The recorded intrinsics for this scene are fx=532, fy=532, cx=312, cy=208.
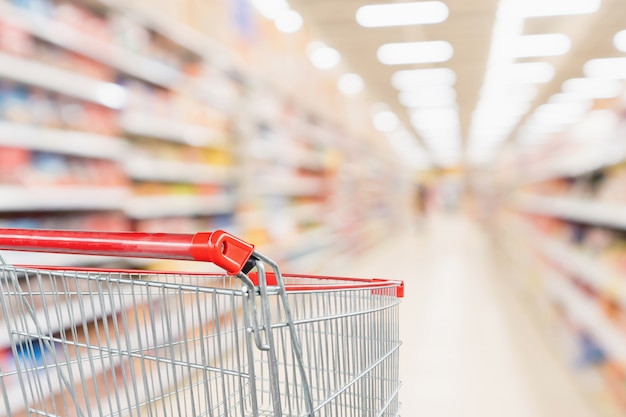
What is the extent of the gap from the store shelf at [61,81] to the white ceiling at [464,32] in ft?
9.31

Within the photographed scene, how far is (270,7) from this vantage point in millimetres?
5250

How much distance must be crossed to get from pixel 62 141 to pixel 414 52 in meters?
5.67

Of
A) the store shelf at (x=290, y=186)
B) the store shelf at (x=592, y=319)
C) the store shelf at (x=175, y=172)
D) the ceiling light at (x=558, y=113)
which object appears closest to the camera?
the store shelf at (x=592, y=319)

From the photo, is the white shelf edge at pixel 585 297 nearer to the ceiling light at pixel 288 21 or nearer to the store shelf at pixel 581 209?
the store shelf at pixel 581 209

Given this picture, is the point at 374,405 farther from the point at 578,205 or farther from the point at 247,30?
the point at 247,30

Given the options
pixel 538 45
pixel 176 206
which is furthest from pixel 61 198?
pixel 538 45

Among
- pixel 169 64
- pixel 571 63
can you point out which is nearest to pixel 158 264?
pixel 169 64

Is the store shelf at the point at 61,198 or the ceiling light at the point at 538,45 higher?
the ceiling light at the point at 538,45

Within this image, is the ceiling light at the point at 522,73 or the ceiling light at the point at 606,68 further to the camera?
the ceiling light at the point at 522,73

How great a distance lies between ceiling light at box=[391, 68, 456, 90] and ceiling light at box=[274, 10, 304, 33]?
2883mm

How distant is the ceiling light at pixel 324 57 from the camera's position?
7.02 meters

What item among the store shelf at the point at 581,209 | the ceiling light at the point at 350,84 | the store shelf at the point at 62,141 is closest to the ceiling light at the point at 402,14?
the store shelf at the point at 581,209

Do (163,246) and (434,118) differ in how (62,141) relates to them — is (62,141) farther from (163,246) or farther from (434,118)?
(434,118)

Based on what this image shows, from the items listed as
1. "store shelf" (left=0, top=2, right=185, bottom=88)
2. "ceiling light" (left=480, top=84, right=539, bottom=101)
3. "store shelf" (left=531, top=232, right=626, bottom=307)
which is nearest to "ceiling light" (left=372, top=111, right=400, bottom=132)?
"ceiling light" (left=480, top=84, right=539, bottom=101)
